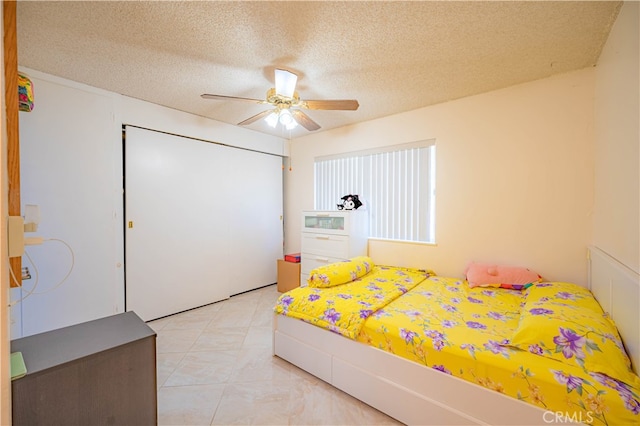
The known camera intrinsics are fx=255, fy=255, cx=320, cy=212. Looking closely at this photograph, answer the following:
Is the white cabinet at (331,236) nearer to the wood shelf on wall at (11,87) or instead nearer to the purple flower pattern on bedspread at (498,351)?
the purple flower pattern on bedspread at (498,351)

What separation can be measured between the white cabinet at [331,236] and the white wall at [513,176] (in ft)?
1.61

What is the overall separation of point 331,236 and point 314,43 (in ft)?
6.82

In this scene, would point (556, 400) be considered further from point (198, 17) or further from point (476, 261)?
point (198, 17)

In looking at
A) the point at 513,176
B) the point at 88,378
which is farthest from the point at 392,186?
the point at 88,378

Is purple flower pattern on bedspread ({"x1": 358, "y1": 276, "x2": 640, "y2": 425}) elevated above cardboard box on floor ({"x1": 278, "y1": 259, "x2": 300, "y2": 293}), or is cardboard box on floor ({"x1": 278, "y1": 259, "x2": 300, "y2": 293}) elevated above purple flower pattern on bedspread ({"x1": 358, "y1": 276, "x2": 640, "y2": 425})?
purple flower pattern on bedspread ({"x1": 358, "y1": 276, "x2": 640, "y2": 425})

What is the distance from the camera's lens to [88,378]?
992 mm

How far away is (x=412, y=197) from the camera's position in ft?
9.95

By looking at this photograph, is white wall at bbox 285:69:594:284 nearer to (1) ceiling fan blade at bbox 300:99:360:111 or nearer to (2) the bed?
(2) the bed

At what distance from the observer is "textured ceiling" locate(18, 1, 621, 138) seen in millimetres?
1456

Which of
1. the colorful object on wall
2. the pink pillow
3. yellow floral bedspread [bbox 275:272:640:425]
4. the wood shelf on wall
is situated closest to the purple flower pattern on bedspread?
yellow floral bedspread [bbox 275:272:640:425]

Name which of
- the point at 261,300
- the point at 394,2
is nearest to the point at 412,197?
the point at 394,2

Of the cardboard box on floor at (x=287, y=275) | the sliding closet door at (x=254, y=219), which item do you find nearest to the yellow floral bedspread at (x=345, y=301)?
the cardboard box on floor at (x=287, y=275)

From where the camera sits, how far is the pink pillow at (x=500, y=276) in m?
2.22

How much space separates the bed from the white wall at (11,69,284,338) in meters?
1.81
